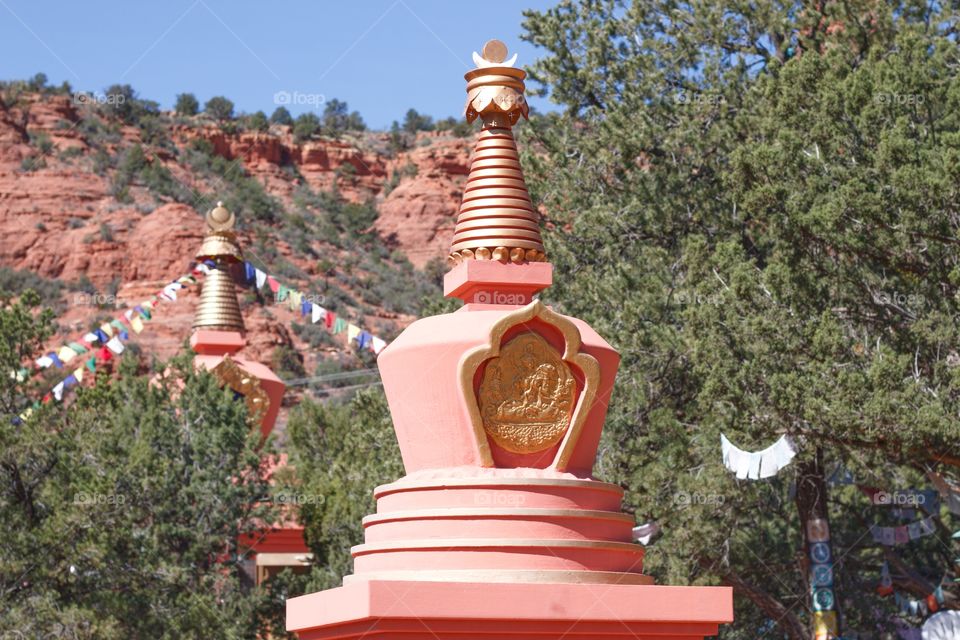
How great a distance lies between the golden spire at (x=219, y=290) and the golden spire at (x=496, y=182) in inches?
740

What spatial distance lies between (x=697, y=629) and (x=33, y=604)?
43.9ft

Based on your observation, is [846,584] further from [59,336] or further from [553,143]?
[59,336]

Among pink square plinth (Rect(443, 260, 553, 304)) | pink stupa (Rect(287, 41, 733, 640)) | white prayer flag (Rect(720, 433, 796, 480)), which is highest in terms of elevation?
white prayer flag (Rect(720, 433, 796, 480))

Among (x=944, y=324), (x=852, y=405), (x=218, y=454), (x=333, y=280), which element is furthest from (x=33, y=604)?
(x=333, y=280)

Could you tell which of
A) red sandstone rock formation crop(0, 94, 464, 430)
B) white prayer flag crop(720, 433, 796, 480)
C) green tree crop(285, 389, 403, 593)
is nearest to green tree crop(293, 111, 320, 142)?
red sandstone rock formation crop(0, 94, 464, 430)

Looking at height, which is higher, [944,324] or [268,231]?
[268,231]

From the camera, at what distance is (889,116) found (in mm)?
19828

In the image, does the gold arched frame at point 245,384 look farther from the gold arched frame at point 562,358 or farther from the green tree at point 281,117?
the green tree at point 281,117

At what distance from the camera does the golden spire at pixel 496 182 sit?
1377 centimetres

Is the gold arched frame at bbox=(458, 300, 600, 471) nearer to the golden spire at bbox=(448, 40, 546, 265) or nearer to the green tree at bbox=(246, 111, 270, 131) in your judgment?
the golden spire at bbox=(448, 40, 546, 265)

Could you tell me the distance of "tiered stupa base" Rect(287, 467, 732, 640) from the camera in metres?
11.7

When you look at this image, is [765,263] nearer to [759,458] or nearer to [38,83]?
[759,458]

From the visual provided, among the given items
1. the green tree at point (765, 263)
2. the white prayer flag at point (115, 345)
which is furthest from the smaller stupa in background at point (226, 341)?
the green tree at point (765, 263)

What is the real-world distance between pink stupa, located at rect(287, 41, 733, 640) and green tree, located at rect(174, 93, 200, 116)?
81.8 metres
